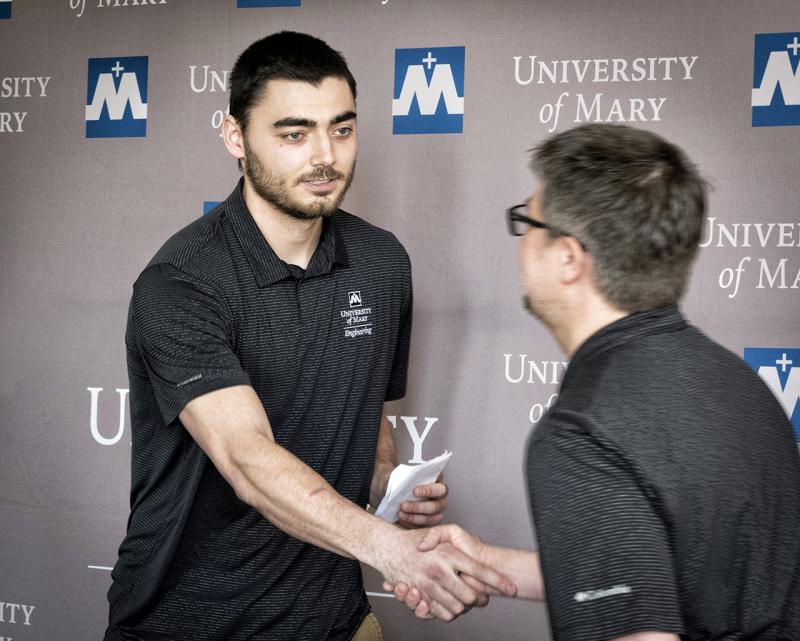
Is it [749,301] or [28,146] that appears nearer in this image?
[749,301]

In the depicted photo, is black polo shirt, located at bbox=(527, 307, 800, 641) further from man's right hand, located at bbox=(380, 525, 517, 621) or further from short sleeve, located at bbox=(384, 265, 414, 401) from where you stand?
short sleeve, located at bbox=(384, 265, 414, 401)

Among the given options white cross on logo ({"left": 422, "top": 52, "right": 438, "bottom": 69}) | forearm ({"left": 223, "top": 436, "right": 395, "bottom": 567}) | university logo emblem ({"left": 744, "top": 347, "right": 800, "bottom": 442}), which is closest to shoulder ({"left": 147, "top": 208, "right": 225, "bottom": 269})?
forearm ({"left": 223, "top": 436, "right": 395, "bottom": 567})

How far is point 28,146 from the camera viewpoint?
291cm

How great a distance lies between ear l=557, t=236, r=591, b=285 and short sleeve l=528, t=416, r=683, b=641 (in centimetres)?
24

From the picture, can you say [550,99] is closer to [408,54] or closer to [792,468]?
[408,54]

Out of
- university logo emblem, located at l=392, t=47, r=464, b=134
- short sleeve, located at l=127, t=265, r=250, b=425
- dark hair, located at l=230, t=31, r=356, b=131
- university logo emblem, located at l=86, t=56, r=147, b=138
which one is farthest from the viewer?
university logo emblem, located at l=86, t=56, r=147, b=138

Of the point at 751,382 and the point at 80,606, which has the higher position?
the point at 751,382

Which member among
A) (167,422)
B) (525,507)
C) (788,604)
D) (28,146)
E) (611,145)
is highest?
(28,146)

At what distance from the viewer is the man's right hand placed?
148cm

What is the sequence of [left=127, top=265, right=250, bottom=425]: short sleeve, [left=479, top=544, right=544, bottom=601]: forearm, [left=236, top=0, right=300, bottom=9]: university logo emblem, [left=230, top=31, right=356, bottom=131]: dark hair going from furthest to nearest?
1. [left=236, top=0, right=300, bottom=9]: university logo emblem
2. [left=230, top=31, right=356, bottom=131]: dark hair
3. [left=127, top=265, right=250, bottom=425]: short sleeve
4. [left=479, top=544, right=544, bottom=601]: forearm

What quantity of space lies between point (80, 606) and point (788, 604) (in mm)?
2331

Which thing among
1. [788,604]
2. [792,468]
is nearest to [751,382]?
[792,468]

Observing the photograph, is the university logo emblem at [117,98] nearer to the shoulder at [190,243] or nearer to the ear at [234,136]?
the ear at [234,136]

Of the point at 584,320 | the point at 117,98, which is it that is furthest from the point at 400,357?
the point at 117,98
